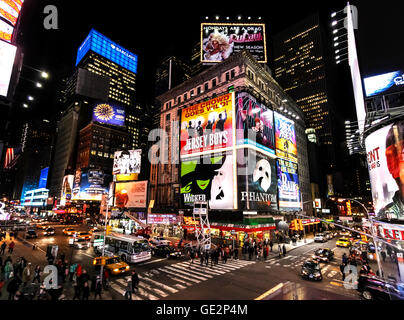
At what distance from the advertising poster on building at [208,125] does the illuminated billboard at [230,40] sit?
975cm

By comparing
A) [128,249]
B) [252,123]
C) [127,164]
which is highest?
[252,123]

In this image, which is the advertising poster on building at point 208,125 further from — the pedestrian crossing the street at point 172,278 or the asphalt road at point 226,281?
the asphalt road at point 226,281

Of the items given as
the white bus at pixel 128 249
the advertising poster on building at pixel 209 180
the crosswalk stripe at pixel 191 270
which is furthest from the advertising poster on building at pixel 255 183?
the white bus at pixel 128 249

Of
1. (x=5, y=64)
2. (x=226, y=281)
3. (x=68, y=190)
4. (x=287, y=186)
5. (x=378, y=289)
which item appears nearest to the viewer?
(x=5, y=64)

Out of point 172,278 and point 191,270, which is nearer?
point 172,278

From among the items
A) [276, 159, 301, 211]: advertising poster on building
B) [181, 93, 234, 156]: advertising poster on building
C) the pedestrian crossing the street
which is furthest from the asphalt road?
[181, 93, 234, 156]: advertising poster on building

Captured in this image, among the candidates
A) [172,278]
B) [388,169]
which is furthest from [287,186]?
[172,278]

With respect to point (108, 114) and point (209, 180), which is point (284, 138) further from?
point (108, 114)

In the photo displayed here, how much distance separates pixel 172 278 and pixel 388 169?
21.1m

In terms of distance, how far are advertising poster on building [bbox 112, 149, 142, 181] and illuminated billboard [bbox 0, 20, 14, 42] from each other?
1819 inches

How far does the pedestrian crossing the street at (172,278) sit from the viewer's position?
14539 millimetres

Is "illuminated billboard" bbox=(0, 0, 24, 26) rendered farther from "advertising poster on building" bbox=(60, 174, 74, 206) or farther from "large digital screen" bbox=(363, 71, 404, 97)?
"advertising poster on building" bbox=(60, 174, 74, 206)

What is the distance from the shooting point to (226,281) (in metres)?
17.0

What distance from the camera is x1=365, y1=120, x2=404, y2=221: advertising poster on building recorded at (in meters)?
17.5
